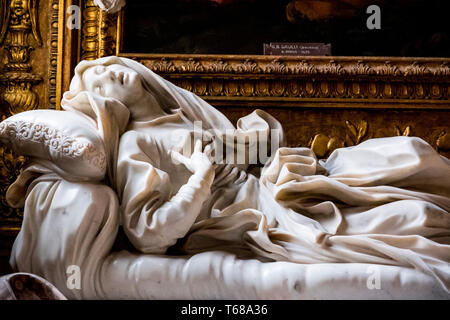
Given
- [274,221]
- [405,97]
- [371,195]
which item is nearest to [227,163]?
[274,221]

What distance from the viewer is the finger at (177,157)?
2.62 metres

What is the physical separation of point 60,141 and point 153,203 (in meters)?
0.43

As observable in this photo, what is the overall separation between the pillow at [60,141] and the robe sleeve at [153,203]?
12 cm


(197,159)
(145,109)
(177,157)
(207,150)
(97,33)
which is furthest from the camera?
(97,33)

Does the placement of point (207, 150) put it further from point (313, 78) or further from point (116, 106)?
point (313, 78)

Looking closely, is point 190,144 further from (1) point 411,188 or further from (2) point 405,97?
(2) point 405,97

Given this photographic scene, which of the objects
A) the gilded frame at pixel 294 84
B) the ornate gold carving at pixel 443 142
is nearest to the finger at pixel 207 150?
the gilded frame at pixel 294 84

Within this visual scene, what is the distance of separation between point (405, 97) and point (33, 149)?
2.73m

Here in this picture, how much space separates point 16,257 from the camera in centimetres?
232

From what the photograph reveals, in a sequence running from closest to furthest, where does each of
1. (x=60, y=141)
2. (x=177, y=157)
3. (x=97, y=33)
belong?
1. (x=60, y=141)
2. (x=177, y=157)
3. (x=97, y=33)

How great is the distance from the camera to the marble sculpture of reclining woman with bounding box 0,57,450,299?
2.21 m

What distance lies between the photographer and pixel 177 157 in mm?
2648

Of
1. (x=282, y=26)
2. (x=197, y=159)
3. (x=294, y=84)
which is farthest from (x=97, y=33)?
(x=197, y=159)

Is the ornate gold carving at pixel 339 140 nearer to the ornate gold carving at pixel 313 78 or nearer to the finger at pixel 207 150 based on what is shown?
the ornate gold carving at pixel 313 78
